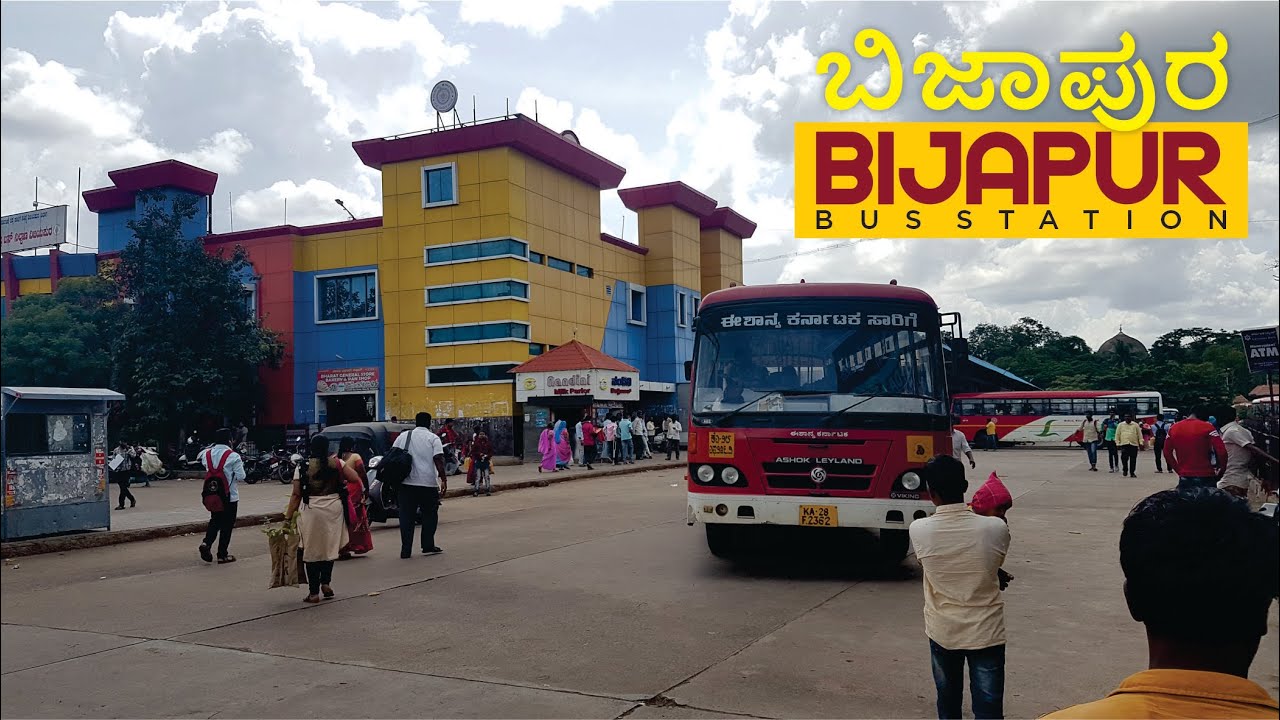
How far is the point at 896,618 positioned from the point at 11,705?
602 cm

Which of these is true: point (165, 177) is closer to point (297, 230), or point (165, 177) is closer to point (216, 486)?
point (297, 230)

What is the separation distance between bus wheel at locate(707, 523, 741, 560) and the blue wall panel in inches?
1214

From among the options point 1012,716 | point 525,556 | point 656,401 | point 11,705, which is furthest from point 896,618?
point 656,401

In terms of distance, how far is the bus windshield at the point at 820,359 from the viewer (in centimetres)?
923

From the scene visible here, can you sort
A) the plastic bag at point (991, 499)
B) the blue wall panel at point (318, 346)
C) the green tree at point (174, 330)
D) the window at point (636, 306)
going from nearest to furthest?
1. the plastic bag at point (991, 499)
2. the green tree at point (174, 330)
3. the blue wall panel at point (318, 346)
4. the window at point (636, 306)

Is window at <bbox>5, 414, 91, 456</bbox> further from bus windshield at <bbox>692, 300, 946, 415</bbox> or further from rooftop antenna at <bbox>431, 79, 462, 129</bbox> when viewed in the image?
rooftop antenna at <bbox>431, 79, 462, 129</bbox>

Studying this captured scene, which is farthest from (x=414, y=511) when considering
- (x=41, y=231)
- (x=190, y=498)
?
(x=41, y=231)

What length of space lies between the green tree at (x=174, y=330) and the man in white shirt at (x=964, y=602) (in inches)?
1308

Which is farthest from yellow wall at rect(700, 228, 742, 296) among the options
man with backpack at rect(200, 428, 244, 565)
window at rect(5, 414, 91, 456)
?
man with backpack at rect(200, 428, 244, 565)

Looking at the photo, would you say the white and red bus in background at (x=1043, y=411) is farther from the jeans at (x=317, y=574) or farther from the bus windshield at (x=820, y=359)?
the jeans at (x=317, y=574)

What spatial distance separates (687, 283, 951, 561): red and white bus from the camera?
882cm

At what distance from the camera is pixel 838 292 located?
31.9 ft

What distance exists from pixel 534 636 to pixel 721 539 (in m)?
3.65

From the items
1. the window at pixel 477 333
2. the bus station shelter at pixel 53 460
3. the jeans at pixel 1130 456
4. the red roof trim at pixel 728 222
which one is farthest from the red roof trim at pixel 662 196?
the bus station shelter at pixel 53 460
